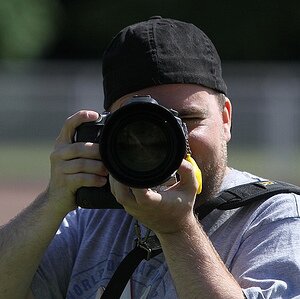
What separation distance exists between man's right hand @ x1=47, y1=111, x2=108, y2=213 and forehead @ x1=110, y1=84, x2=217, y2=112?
0.21 metres

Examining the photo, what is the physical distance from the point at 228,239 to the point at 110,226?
16.3 inches

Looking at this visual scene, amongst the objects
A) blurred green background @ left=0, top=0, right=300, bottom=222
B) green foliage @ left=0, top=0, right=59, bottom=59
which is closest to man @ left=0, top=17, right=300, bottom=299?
blurred green background @ left=0, top=0, right=300, bottom=222

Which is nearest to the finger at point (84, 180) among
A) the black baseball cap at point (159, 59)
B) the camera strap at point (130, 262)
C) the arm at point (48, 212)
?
the arm at point (48, 212)

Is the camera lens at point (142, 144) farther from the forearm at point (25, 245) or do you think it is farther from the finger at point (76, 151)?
the forearm at point (25, 245)

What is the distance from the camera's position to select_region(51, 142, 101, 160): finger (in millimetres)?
2996

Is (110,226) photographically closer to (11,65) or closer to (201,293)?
(201,293)

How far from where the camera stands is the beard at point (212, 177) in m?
3.12

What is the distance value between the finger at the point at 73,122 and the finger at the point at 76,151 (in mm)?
34

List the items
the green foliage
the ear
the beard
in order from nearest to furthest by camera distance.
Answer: the beard → the ear → the green foliage

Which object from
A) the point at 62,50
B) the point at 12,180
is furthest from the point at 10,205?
the point at 62,50

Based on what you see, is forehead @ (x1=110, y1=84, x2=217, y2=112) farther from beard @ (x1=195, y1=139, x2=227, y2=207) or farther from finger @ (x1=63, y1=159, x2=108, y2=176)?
finger @ (x1=63, y1=159, x2=108, y2=176)

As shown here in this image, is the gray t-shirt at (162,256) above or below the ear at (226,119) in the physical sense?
below

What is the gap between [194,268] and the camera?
2.78 meters

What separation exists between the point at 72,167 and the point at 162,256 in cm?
36
